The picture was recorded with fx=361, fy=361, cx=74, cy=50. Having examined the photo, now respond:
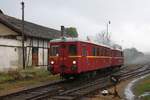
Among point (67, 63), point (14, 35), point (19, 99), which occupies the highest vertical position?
point (14, 35)

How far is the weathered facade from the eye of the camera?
28.8m

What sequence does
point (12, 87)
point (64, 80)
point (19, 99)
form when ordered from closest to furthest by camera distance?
point (19, 99) < point (12, 87) < point (64, 80)

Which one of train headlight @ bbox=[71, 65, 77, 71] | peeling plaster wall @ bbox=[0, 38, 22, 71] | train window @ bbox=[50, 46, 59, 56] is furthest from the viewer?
peeling plaster wall @ bbox=[0, 38, 22, 71]

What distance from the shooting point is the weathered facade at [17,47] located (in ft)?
94.6

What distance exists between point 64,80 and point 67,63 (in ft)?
9.63

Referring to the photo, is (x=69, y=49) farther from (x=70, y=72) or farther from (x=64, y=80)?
(x=64, y=80)

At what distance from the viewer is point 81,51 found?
77.1 feet

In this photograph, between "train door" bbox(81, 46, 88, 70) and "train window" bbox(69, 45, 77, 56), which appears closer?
"train window" bbox(69, 45, 77, 56)

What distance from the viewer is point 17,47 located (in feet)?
102

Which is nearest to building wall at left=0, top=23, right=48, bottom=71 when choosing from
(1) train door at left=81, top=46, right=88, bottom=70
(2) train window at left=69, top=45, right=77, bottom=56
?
(2) train window at left=69, top=45, right=77, bottom=56

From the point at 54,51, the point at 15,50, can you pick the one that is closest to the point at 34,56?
the point at 15,50

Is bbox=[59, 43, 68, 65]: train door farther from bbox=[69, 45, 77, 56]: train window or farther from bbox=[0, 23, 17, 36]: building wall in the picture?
bbox=[0, 23, 17, 36]: building wall

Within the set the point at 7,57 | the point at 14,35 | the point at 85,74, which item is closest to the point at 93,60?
the point at 85,74

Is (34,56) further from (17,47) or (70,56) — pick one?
(70,56)
